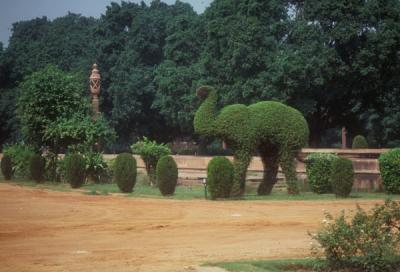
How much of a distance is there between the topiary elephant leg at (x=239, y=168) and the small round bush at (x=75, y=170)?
333 inches

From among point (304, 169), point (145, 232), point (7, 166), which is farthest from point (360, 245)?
point (7, 166)

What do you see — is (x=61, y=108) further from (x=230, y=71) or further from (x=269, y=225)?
(x=269, y=225)

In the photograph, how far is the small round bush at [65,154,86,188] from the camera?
28219 mm

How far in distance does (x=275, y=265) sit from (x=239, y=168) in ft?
42.1

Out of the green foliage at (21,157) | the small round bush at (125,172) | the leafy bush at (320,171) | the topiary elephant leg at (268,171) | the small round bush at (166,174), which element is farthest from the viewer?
the green foliage at (21,157)

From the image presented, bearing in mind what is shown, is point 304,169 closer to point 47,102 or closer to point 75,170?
point 75,170

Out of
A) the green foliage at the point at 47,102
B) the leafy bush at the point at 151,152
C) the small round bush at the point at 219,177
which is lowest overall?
the small round bush at the point at 219,177

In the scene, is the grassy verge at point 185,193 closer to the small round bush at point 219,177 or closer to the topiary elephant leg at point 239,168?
the topiary elephant leg at point 239,168

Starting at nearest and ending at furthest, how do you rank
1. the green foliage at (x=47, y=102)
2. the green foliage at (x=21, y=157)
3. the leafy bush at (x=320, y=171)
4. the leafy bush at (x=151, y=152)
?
1. the leafy bush at (x=320, y=171)
2. the leafy bush at (x=151, y=152)
3. the green foliage at (x=47, y=102)
4. the green foliage at (x=21, y=157)

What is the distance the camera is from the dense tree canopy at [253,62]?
3666 cm

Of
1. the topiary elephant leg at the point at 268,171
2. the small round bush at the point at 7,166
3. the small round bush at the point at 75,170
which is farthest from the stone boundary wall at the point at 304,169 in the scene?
the small round bush at the point at 7,166

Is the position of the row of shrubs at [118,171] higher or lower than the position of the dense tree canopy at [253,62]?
lower

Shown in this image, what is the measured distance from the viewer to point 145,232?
14.9 meters

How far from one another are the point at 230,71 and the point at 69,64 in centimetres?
2866
